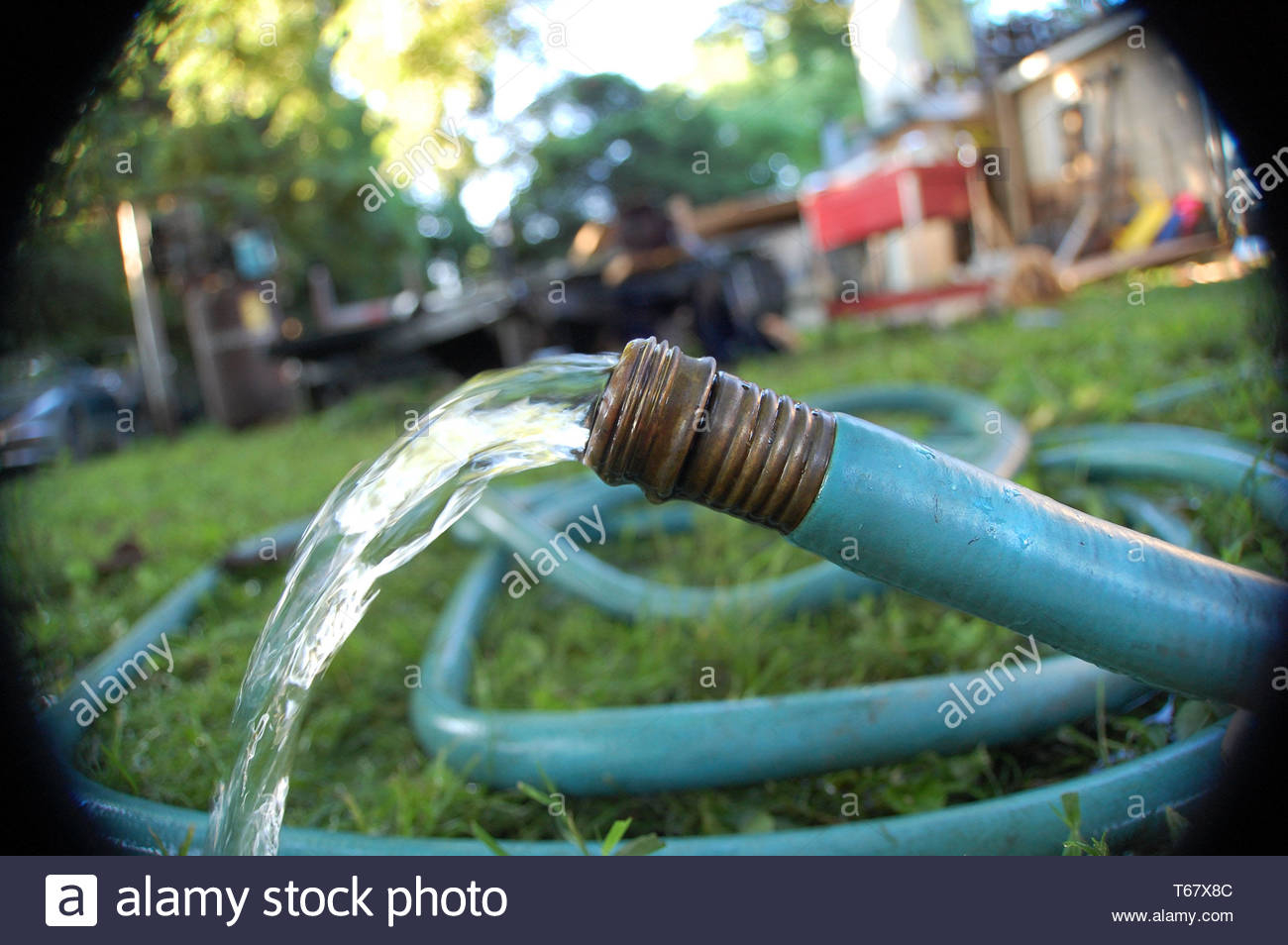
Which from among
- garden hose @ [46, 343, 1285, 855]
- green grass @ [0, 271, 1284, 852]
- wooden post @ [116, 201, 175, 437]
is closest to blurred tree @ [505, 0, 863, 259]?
wooden post @ [116, 201, 175, 437]

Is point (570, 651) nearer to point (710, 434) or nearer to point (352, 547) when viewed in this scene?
point (352, 547)

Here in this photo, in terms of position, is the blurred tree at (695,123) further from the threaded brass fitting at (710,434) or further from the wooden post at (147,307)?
the threaded brass fitting at (710,434)

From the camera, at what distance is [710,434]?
86cm

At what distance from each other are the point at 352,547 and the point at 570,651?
0.92 metres

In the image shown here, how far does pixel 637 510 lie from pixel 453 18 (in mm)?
8913

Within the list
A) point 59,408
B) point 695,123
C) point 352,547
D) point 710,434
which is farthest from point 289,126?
point 710,434

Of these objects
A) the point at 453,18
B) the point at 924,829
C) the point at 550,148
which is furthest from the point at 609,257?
the point at 550,148

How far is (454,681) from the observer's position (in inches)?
65.4

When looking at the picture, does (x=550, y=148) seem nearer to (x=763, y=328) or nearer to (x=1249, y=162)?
(x=763, y=328)

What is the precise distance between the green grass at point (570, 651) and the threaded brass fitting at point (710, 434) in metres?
0.56
